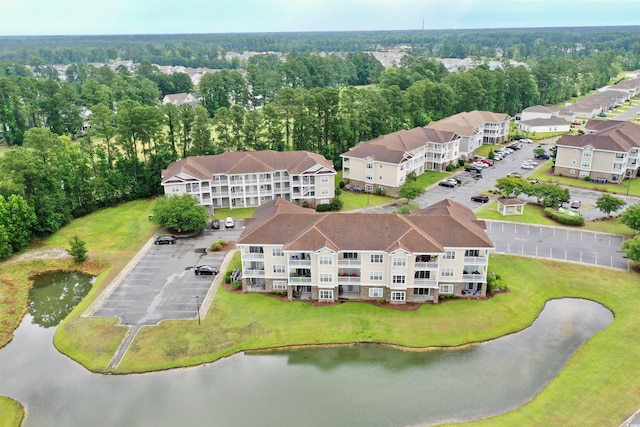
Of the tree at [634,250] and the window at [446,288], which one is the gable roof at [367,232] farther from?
the tree at [634,250]

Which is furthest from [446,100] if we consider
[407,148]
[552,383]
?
[552,383]

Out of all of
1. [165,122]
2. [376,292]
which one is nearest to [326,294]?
[376,292]

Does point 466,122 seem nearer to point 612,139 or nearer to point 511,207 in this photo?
point 612,139

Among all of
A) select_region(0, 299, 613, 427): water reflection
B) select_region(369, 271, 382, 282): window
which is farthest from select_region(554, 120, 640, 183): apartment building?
select_region(369, 271, 382, 282): window

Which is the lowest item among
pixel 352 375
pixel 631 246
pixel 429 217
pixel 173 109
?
pixel 352 375

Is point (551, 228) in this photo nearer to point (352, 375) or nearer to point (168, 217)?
point (352, 375)

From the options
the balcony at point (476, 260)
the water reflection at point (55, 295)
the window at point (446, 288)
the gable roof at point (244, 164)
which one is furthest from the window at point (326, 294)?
the gable roof at point (244, 164)

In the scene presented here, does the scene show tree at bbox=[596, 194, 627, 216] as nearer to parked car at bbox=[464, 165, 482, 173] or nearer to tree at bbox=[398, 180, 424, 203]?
tree at bbox=[398, 180, 424, 203]
